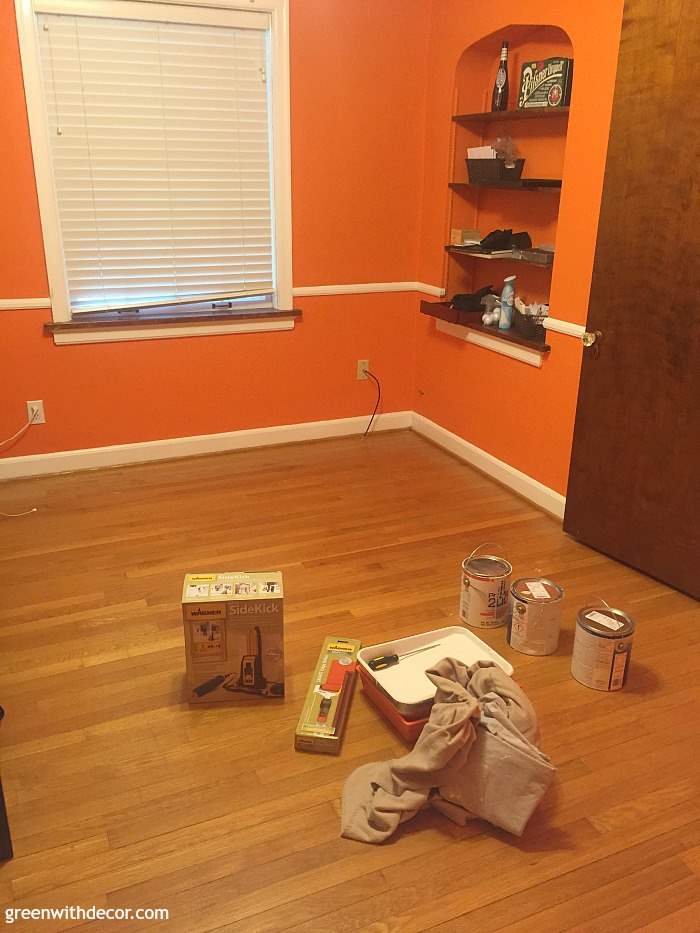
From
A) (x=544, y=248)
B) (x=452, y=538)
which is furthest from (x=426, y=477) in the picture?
(x=544, y=248)

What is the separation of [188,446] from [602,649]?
2.52 m

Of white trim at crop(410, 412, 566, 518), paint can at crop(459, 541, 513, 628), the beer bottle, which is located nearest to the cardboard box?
paint can at crop(459, 541, 513, 628)

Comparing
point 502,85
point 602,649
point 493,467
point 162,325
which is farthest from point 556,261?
point 162,325

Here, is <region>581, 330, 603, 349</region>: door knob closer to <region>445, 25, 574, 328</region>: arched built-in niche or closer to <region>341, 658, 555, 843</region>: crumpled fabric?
<region>445, 25, 574, 328</region>: arched built-in niche

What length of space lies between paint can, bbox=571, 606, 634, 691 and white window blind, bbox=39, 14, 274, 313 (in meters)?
2.58

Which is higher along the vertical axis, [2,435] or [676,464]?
[676,464]

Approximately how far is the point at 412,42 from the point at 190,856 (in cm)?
382

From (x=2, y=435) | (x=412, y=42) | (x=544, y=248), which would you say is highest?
(x=412, y=42)

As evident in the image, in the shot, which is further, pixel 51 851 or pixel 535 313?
pixel 535 313

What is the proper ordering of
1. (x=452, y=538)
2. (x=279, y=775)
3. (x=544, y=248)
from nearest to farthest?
(x=279, y=775) → (x=452, y=538) → (x=544, y=248)

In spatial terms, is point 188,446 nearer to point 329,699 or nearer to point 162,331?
point 162,331

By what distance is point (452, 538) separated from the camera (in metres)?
3.24

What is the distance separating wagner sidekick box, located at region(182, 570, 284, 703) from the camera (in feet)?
6.90

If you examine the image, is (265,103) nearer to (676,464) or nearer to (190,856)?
(676,464)
